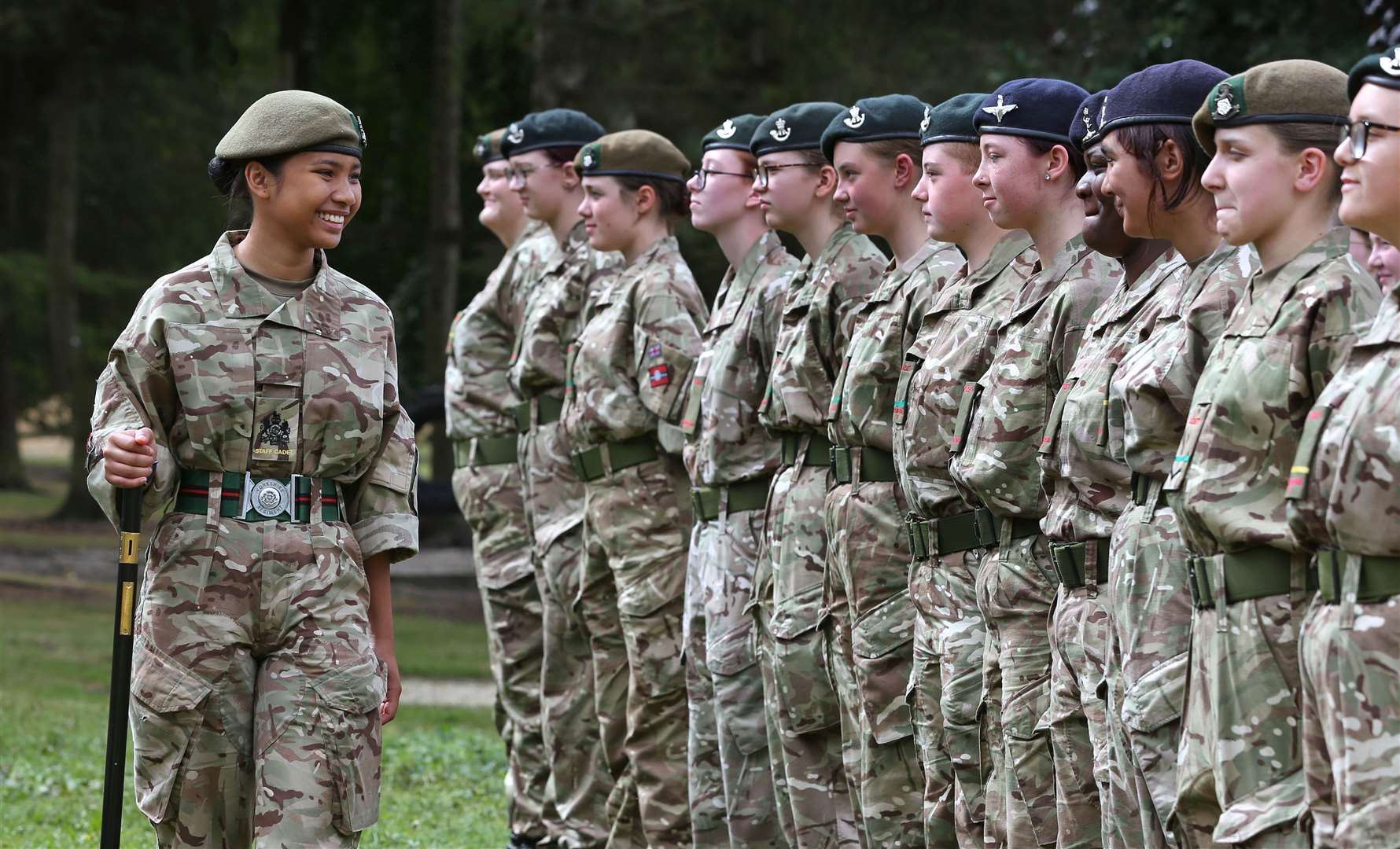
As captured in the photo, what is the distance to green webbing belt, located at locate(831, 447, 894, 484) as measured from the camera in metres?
5.74

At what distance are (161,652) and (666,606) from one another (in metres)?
2.86

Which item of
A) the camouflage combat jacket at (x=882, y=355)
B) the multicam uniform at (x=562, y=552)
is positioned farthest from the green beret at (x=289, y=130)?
the multicam uniform at (x=562, y=552)

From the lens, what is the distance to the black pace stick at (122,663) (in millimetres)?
4734

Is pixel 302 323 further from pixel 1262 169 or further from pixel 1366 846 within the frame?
pixel 1366 846

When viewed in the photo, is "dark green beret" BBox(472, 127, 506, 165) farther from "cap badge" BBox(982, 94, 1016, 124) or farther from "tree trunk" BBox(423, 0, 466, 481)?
"tree trunk" BBox(423, 0, 466, 481)

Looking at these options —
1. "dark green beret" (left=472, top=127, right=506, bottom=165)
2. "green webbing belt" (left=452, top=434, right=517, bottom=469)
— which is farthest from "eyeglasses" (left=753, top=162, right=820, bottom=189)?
"dark green beret" (left=472, top=127, right=506, bottom=165)

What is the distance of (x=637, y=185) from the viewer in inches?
306

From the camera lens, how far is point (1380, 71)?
3.57m

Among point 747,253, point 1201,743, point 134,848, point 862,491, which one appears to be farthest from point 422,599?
point 1201,743

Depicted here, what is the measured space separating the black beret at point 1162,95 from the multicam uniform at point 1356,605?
3.70 feet

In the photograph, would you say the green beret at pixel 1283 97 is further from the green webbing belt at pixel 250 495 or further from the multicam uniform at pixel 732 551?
the multicam uniform at pixel 732 551

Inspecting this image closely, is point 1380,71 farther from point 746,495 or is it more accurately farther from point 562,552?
point 562,552

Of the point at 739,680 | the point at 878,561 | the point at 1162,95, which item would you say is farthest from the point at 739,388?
the point at 1162,95

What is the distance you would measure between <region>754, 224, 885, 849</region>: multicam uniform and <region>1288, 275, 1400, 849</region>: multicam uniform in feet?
8.62
